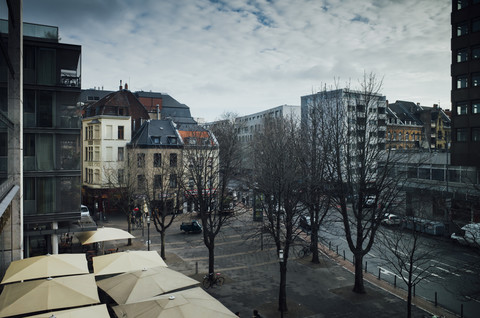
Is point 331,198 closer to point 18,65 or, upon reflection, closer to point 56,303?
point 56,303

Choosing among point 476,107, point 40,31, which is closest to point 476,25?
point 476,107

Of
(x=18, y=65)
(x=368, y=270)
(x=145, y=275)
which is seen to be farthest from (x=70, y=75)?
(x=368, y=270)

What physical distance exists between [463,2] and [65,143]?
3709cm

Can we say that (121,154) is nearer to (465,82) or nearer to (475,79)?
(465,82)

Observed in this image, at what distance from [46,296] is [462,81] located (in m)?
38.0

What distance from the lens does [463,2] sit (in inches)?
1368

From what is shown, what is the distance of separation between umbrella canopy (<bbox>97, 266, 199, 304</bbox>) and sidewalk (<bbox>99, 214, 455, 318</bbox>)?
13.5 ft

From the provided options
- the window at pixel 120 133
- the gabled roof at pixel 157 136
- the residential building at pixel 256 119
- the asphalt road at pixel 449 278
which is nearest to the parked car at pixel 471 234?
the asphalt road at pixel 449 278

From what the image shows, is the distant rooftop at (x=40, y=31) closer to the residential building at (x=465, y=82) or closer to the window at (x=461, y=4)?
the residential building at (x=465, y=82)

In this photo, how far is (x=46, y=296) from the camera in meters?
13.0

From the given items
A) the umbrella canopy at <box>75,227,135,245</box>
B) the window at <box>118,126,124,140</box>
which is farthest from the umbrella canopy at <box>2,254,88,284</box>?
the window at <box>118,126,124,140</box>

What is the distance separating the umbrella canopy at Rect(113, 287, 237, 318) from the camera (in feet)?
36.5

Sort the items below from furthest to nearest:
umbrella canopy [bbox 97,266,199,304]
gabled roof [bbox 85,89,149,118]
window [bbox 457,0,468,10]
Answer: gabled roof [bbox 85,89,149,118] → window [bbox 457,0,468,10] → umbrella canopy [bbox 97,266,199,304]

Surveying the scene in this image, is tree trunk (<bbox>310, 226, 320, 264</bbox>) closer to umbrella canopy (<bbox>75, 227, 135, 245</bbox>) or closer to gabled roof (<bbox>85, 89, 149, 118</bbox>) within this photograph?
umbrella canopy (<bbox>75, 227, 135, 245</bbox>)
